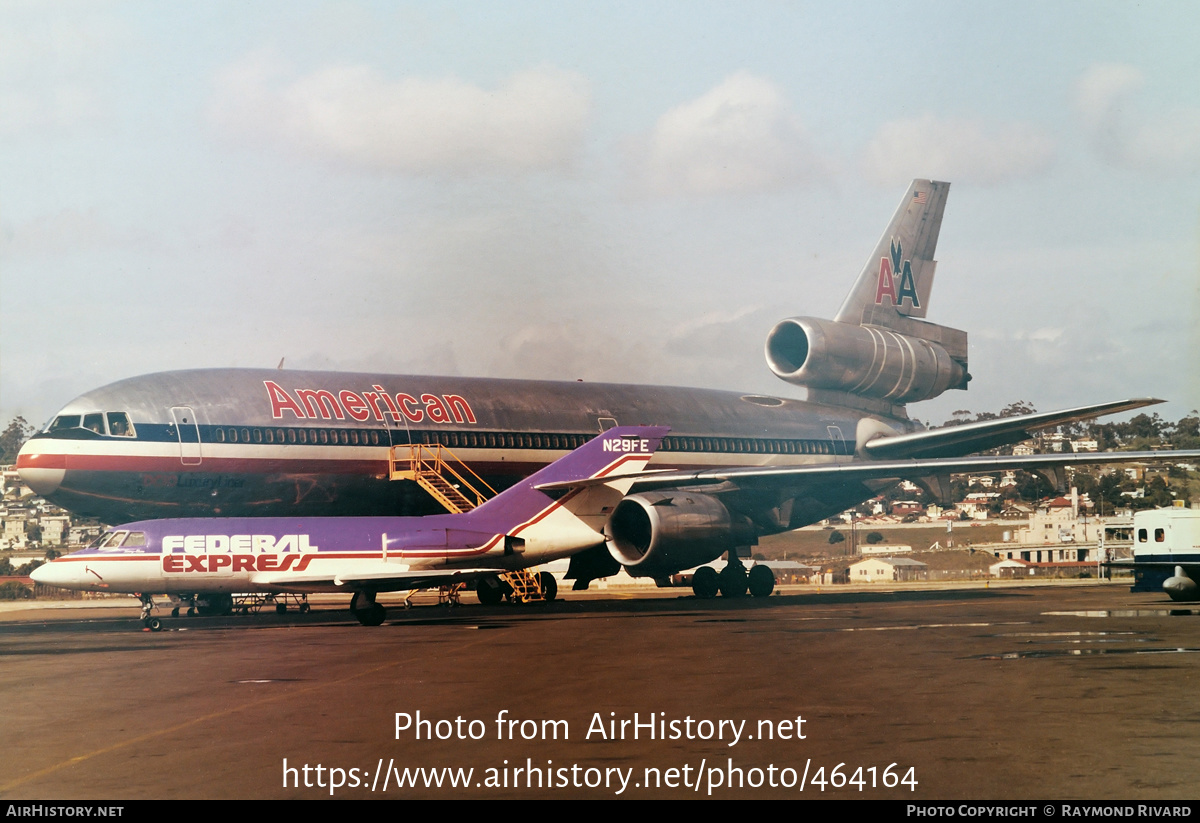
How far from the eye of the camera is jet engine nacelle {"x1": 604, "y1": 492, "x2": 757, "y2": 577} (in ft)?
93.6

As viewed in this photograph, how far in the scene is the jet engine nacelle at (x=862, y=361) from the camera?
37281 millimetres

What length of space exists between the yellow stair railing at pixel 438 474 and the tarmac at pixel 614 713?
22.4ft

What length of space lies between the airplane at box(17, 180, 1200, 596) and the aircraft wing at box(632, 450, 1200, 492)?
2.8 inches

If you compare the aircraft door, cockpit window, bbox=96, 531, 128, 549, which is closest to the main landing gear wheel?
the aircraft door

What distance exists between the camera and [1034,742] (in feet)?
32.5

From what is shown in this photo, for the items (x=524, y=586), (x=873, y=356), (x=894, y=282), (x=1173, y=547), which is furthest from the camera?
(x=894, y=282)

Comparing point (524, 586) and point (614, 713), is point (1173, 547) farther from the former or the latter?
point (614, 713)

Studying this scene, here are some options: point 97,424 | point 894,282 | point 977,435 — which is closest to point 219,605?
point 97,424

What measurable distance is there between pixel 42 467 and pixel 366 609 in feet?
25.4

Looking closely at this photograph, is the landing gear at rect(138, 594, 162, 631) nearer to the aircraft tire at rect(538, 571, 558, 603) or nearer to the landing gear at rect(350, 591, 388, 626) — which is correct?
the landing gear at rect(350, 591, 388, 626)

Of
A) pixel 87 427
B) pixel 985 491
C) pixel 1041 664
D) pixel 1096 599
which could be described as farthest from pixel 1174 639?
pixel 985 491

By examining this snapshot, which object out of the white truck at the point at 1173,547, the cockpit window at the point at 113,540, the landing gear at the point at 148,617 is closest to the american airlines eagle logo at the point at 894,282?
the white truck at the point at 1173,547

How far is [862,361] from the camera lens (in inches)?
1512
